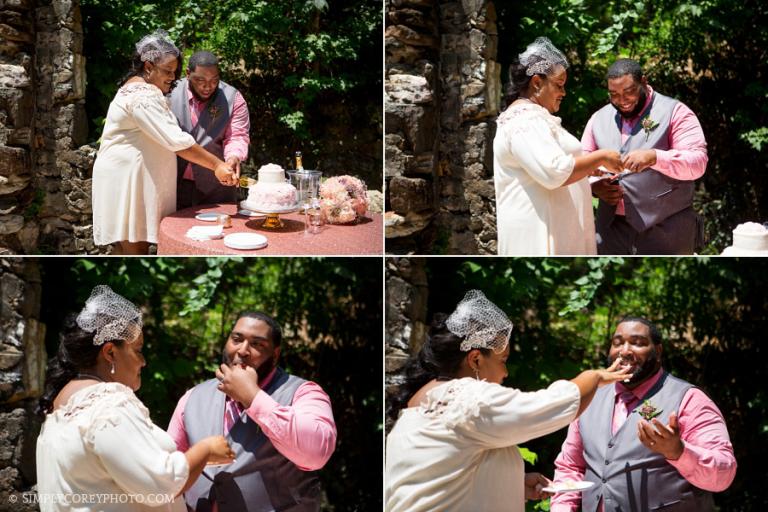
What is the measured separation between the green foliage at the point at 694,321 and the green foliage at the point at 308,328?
1249 millimetres

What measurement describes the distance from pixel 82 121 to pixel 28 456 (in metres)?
2.73

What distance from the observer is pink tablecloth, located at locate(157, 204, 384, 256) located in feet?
14.5

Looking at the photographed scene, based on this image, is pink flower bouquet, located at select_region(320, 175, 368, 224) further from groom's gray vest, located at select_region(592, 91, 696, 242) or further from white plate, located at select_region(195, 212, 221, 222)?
groom's gray vest, located at select_region(592, 91, 696, 242)

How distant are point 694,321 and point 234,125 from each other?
357 cm

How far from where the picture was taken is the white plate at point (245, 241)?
4.35 m

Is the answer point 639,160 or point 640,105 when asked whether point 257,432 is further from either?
point 640,105

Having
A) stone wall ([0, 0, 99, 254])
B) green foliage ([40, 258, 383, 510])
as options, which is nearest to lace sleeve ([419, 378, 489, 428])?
green foliage ([40, 258, 383, 510])

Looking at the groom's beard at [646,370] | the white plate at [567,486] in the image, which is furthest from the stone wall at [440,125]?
the white plate at [567,486]

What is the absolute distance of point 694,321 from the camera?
674 centimetres

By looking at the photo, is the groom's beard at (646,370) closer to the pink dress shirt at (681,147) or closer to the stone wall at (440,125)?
the pink dress shirt at (681,147)

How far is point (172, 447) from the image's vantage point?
11.3 feet

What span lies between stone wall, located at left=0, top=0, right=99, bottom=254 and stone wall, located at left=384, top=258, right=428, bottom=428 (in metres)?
2.92

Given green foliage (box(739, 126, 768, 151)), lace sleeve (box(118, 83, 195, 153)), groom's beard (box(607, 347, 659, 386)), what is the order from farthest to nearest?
green foliage (box(739, 126, 768, 151))
lace sleeve (box(118, 83, 195, 153))
groom's beard (box(607, 347, 659, 386))

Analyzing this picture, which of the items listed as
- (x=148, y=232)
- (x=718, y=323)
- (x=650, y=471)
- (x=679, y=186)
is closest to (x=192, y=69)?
(x=148, y=232)
